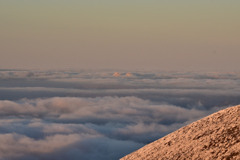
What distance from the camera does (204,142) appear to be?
46.4 feet

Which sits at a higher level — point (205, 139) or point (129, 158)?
point (205, 139)

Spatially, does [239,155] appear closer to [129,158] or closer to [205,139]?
[205,139]

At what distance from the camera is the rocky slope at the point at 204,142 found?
13.2 meters

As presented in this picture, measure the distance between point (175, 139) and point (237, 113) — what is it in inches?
113

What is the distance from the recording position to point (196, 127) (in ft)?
52.7

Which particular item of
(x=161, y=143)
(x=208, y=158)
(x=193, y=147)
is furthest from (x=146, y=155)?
(x=208, y=158)

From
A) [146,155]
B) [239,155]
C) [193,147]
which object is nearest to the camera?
[239,155]

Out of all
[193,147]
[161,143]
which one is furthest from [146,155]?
[193,147]

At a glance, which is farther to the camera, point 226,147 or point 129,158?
point 129,158

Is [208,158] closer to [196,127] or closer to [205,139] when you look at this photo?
[205,139]

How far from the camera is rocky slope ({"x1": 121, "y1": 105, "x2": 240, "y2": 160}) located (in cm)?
1322

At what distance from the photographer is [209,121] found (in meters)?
16.1

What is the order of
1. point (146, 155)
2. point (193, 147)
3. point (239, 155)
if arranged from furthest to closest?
point (146, 155) < point (193, 147) < point (239, 155)

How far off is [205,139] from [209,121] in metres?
1.93
